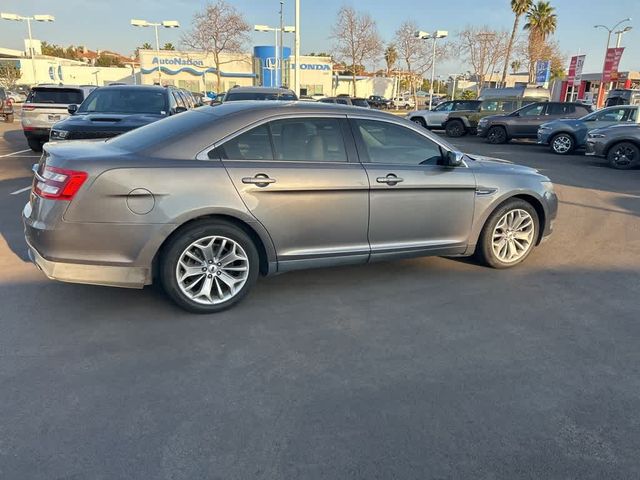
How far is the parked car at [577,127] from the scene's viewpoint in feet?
50.0

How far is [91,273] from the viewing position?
12.1 feet

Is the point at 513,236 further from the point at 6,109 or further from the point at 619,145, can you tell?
the point at 6,109

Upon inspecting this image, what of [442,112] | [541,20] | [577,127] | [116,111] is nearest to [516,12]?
[541,20]

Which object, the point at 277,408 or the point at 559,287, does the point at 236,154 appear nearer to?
the point at 277,408

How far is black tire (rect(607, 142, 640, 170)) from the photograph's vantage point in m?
12.8

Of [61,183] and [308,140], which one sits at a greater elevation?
[308,140]

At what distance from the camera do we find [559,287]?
4.82 metres

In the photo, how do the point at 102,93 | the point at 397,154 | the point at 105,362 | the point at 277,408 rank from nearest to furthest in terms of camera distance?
the point at 277,408, the point at 105,362, the point at 397,154, the point at 102,93

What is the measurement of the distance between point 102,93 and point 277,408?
8914mm

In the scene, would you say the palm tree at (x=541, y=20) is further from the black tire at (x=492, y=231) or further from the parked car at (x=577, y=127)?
the black tire at (x=492, y=231)

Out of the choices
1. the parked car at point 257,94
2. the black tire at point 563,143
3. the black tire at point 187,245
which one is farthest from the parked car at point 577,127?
the black tire at point 187,245

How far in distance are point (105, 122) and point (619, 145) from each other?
12216 millimetres

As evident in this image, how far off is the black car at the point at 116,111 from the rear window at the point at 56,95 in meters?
4.34

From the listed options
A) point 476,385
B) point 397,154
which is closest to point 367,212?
point 397,154
